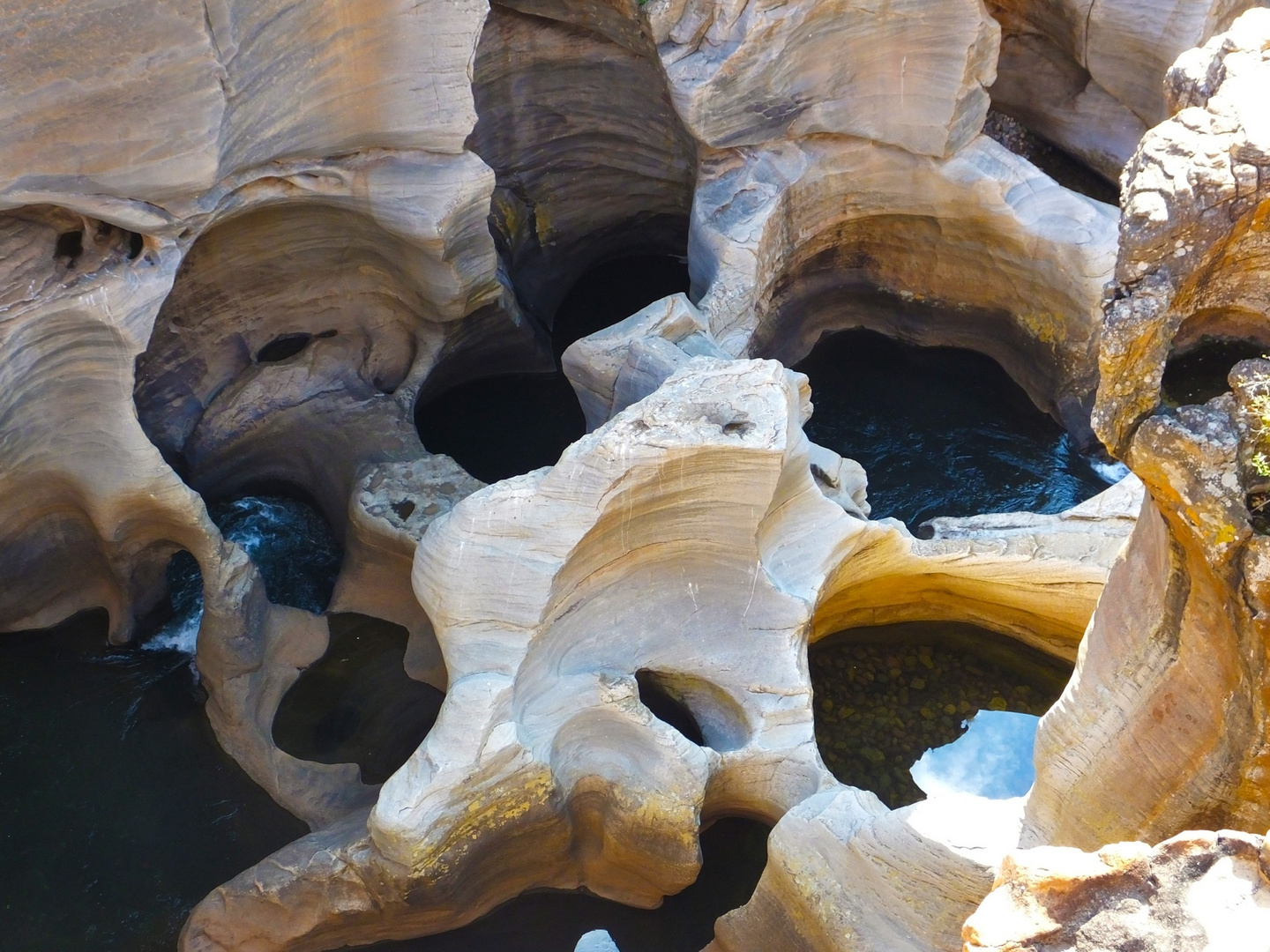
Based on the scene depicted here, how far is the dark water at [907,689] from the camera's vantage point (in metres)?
7.37

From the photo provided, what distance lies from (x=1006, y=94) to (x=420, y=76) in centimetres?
650

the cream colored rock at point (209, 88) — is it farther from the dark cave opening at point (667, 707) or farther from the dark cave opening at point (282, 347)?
the dark cave opening at point (667, 707)

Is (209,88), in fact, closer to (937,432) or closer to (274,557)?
(274,557)

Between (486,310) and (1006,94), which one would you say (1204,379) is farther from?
(1006,94)

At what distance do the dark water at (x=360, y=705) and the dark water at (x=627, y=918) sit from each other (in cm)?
116

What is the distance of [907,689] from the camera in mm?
7734

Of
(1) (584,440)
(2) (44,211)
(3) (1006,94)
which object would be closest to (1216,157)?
(1) (584,440)

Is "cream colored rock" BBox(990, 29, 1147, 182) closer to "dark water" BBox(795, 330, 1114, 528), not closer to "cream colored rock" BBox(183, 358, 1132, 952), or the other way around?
"dark water" BBox(795, 330, 1114, 528)

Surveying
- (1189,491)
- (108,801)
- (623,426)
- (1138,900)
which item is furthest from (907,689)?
(108,801)

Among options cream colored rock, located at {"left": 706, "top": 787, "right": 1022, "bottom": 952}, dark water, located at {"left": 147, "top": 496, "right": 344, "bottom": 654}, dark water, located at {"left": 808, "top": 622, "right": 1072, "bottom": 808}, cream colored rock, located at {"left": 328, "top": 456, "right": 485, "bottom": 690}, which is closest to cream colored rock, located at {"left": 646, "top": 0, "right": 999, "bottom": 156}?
cream colored rock, located at {"left": 328, "top": 456, "right": 485, "bottom": 690}

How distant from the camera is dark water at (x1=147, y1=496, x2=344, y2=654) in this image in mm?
8484

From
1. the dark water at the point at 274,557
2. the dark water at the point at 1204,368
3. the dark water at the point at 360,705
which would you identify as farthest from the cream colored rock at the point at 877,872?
the dark water at the point at 274,557

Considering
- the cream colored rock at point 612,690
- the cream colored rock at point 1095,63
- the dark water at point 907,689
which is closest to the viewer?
the cream colored rock at point 612,690

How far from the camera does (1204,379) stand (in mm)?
4125
